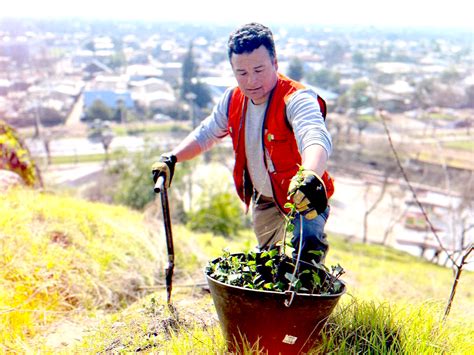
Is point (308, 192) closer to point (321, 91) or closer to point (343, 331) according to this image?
point (343, 331)

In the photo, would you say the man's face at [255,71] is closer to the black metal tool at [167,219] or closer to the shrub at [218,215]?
the black metal tool at [167,219]

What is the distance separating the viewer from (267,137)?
2521mm

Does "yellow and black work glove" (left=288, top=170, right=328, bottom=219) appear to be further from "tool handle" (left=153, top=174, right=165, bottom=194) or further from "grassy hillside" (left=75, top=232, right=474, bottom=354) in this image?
"tool handle" (left=153, top=174, right=165, bottom=194)

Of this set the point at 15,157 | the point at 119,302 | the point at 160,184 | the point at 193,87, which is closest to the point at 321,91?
the point at 193,87

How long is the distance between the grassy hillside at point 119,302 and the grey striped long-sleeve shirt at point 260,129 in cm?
47

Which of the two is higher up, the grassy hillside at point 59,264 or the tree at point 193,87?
the grassy hillside at point 59,264

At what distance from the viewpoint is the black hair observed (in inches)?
96.0

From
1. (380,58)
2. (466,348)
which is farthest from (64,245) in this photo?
(380,58)

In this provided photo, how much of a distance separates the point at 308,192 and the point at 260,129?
0.79 meters

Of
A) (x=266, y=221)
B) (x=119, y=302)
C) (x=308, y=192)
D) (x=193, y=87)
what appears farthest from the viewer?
(x=193, y=87)

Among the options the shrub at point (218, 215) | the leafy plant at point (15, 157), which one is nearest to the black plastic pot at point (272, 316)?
the leafy plant at point (15, 157)

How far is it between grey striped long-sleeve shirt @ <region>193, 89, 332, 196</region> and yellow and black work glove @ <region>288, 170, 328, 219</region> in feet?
1.00

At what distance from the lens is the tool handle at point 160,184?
2.56m

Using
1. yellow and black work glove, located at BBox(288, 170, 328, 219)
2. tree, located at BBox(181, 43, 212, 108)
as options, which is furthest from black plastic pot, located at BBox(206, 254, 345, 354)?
→ tree, located at BBox(181, 43, 212, 108)
